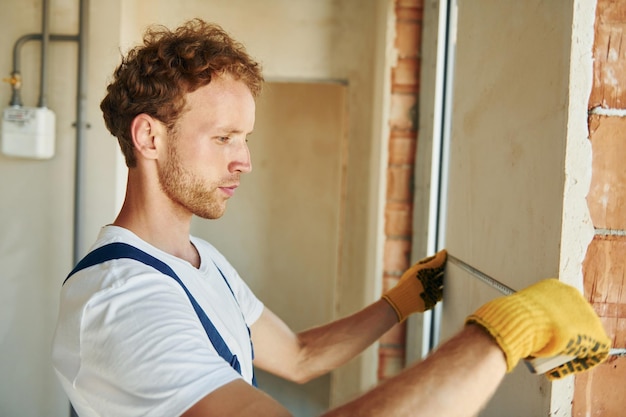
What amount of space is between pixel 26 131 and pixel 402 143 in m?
1.46

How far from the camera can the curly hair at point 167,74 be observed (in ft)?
3.71

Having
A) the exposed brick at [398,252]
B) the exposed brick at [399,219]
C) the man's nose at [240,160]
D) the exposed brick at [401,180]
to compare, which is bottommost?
the exposed brick at [398,252]

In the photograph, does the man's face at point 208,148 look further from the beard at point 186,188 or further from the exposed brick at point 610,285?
the exposed brick at point 610,285

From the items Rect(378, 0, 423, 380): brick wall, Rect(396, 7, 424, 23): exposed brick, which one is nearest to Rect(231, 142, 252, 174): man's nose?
Rect(378, 0, 423, 380): brick wall

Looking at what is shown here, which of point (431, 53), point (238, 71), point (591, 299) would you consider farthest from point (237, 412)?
point (431, 53)

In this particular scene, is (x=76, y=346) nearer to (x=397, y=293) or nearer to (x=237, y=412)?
(x=237, y=412)

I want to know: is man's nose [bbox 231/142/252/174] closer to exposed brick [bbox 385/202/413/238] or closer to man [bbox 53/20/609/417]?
man [bbox 53/20/609/417]

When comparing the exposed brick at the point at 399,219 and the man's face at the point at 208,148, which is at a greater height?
the man's face at the point at 208,148

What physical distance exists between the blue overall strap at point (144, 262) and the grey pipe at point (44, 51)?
61.7 inches

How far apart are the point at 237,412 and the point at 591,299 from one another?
0.50 metres

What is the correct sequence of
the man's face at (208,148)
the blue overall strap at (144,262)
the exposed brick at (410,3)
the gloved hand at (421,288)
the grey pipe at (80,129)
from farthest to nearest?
the grey pipe at (80,129) → the exposed brick at (410,3) → the gloved hand at (421,288) → the man's face at (208,148) → the blue overall strap at (144,262)

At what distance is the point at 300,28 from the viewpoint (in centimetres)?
261

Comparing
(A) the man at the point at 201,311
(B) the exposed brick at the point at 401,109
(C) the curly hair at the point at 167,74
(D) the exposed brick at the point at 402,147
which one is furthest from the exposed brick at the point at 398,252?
(C) the curly hair at the point at 167,74

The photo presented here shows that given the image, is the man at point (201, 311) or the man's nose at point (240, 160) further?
the man's nose at point (240, 160)
